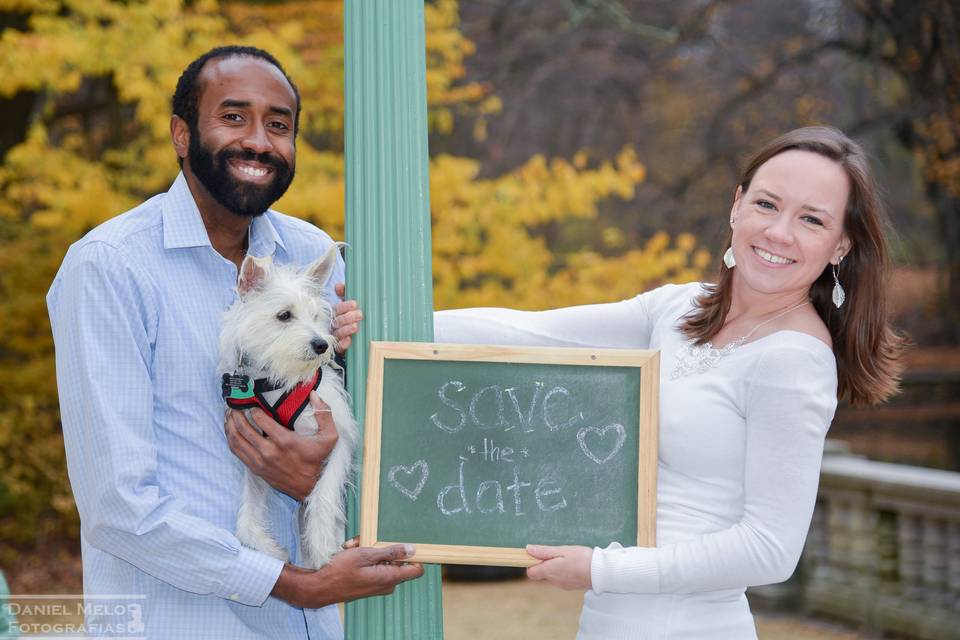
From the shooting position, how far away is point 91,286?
2904 mm

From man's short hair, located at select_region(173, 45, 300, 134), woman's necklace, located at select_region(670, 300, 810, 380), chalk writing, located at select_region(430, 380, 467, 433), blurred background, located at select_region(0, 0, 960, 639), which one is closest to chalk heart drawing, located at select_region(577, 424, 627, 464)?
woman's necklace, located at select_region(670, 300, 810, 380)

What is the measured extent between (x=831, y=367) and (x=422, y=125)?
1.41 metres

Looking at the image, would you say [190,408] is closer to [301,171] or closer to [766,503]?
[766,503]

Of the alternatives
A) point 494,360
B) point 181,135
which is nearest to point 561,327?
point 494,360

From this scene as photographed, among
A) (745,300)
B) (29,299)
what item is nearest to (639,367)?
(745,300)

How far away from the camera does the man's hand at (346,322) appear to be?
3.16 meters

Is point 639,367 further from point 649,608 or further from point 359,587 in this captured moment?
point 359,587

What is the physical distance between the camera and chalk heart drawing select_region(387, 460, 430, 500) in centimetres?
309

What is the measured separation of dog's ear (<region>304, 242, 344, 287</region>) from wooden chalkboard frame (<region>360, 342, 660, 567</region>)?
1.15 ft

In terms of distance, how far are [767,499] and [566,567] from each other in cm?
59

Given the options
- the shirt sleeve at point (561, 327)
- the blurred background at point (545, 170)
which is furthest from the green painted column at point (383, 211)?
the blurred background at point (545, 170)

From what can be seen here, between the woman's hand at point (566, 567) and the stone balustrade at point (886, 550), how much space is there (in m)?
5.59

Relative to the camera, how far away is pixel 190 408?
306 cm

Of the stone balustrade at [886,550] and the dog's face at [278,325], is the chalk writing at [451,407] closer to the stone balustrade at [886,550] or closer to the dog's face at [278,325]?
the dog's face at [278,325]
